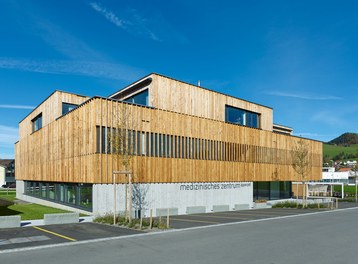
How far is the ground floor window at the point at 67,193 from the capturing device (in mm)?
24725

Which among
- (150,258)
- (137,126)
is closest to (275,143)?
(137,126)

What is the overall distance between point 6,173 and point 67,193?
275 ft

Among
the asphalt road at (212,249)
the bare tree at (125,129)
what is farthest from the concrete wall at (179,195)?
the asphalt road at (212,249)

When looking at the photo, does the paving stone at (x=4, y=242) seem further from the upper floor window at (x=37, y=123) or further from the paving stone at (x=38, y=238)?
the upper floor window at (x=37, y=123)

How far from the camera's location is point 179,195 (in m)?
28.0

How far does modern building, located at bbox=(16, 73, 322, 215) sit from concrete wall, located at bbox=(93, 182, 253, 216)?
0.08 meters

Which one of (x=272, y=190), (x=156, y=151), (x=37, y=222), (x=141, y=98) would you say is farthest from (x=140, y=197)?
(x=272, y=190)

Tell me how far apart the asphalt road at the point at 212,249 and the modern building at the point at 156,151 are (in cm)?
626

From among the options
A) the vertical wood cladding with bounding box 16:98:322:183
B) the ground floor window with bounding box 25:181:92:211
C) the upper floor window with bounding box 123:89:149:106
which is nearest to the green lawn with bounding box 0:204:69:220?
the ground floor window with bounding box 25:181:92:211

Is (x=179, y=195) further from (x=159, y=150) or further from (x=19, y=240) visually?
(x=19, y=240)

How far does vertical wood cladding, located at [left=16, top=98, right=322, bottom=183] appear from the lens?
943 inches

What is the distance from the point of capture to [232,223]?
21078mm

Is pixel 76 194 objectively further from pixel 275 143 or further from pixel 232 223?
pixel 275 143

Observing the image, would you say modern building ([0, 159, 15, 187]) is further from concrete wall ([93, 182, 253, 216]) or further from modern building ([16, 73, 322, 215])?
concrete wall ([93, 182, 253, 216])
